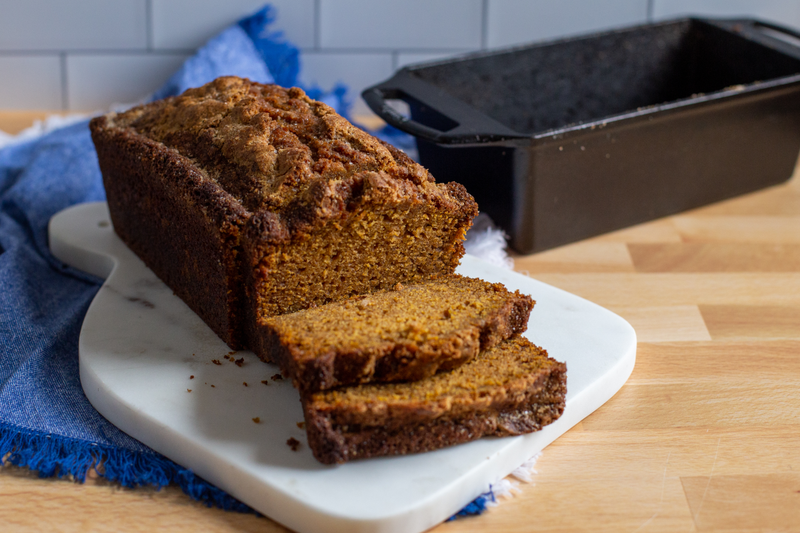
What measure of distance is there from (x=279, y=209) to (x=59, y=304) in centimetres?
97

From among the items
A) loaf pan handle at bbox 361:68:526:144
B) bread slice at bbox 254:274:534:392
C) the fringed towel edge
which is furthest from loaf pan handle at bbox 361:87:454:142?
the fringed towel edge

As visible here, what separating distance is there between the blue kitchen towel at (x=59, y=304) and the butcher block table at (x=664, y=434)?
6 centimetres

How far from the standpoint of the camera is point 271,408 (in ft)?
5.86

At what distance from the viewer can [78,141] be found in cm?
311

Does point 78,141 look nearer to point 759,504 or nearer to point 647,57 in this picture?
point 647,57

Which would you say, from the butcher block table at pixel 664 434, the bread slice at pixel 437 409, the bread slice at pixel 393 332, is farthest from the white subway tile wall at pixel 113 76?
the bread slice at pixel 437 409

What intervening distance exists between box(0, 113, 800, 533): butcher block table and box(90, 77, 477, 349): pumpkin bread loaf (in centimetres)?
55

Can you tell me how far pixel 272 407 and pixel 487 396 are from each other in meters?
0.50

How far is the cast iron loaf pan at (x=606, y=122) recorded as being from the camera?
251cm

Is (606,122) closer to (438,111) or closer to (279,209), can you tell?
(438,111)

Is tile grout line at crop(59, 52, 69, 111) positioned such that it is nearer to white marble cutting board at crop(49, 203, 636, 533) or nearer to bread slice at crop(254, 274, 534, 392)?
white marble cutting board at crop(49, 203, 636, 533)

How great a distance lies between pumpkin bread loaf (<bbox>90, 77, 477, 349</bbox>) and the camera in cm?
185

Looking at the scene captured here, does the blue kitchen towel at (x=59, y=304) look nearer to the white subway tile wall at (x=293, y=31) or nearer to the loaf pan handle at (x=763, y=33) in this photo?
the white subway tile wall at (x=293, y=31)

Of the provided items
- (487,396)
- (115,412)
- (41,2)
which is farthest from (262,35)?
(487,396)
